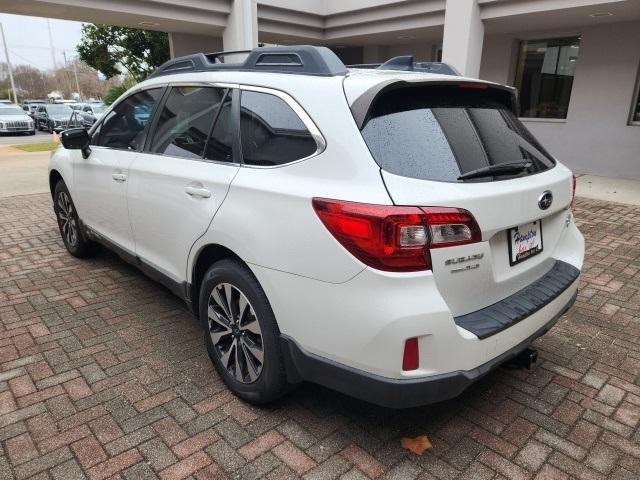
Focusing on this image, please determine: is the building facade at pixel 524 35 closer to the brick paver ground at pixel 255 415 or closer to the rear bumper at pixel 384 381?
the brick paver ground at pixel 255 415

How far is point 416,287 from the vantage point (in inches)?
75.5

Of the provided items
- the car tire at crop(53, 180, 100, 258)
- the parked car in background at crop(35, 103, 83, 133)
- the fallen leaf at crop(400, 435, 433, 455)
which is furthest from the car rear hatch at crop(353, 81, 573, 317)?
the parked car in background at crop(35, 103, 83, 133)

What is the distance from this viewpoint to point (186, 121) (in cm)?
312

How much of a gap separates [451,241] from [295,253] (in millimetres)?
672

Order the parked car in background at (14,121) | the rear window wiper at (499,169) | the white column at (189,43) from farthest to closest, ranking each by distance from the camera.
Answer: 1. the parked car in background at (14,121)
2. the white column at (189,43)
3. the rear window wiper at (499,169)

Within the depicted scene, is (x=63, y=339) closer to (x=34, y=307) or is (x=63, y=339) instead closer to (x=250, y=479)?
(x=34, y=307)

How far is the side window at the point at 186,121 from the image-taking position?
289 cm

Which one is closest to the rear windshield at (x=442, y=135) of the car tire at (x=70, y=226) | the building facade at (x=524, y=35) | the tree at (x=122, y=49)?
the car tire at (x=70, y=226)

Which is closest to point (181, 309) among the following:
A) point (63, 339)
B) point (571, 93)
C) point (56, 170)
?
point (63, 339)

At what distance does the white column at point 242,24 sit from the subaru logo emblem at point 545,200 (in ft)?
36.2

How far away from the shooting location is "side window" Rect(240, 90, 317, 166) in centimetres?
229

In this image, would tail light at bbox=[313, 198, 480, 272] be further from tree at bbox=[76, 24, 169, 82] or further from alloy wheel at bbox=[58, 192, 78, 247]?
tree at bbox=[76, 24, 169, 82]

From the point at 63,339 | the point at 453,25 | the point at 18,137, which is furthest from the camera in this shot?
the point at 18,137

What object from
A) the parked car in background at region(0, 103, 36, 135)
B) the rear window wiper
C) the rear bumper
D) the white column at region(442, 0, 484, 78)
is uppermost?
the white column at region(442, 0, 484, 78)
